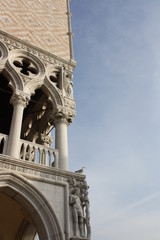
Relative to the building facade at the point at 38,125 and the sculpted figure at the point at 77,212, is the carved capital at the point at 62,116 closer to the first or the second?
the building facade at the point at 38,125

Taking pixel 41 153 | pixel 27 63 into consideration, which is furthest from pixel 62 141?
pixel 27 63

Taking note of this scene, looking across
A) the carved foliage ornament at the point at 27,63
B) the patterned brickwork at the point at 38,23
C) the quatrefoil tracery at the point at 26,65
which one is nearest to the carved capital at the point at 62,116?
the carved foliage ornament at the point at 27,63

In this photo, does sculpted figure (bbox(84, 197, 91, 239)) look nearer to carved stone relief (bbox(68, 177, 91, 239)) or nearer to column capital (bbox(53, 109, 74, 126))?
carved stone relief (bbox(68, 177, 91, 239))

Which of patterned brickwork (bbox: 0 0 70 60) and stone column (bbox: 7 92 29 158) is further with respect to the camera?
patterned brickwork (bbox: 0 0 70 60)

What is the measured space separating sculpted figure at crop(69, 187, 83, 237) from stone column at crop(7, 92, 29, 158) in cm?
154

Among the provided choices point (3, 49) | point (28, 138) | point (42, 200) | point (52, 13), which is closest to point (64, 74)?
point (3, 49)

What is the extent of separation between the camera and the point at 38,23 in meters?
10.0

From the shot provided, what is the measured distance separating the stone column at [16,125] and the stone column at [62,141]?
1.09m

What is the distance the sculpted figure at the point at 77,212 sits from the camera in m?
5.82

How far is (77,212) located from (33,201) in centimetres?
98

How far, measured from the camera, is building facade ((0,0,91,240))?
5.79 meters

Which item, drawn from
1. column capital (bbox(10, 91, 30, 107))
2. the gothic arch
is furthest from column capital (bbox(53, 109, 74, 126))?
the gothic arch

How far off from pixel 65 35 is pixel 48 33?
874 mm

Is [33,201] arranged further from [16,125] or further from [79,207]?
[16,125]
